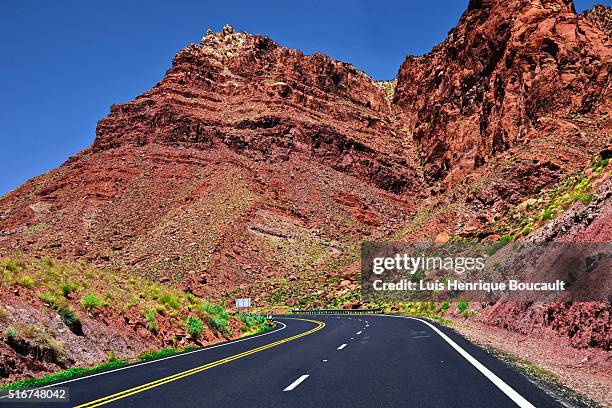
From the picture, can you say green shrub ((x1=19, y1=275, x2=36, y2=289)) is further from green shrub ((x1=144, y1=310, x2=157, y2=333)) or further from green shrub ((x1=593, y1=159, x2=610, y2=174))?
green shrub ((x1=593, y1=159, x2=610, y2=174))

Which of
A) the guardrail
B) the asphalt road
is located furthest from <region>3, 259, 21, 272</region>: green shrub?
the guardrail

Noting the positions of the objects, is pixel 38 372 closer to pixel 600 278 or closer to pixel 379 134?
pixel 600 278

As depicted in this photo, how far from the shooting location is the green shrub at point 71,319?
614 inches

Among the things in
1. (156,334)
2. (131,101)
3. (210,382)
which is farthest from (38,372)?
(131,101)

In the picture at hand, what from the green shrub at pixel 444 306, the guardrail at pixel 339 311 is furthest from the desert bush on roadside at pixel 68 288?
the guardrail at pixel 339 311

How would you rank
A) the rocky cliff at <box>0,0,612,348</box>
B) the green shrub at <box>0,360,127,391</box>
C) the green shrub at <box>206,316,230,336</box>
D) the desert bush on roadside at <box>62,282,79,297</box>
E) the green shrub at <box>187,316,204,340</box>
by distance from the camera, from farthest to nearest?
the rocky cliff at <box>0,0,612,348</box> < the green shrub at <box>206,316,230,336</box> < the green shrub at <box>187,316,204,340</box> < the desert bush on roadside at <box>62,282,79,297</box> < the green shrub at <box>0,360,127,391</box>

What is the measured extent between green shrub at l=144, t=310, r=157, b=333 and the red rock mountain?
3995cm

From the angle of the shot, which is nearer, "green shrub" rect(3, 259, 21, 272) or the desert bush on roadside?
"green shrub" rect(3, 259, 21, 272)

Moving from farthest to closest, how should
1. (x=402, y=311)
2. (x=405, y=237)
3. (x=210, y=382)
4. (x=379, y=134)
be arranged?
(x=379, y=134)
(x=405, y=237)
(x=402, y=311)
(x=210, y=382)

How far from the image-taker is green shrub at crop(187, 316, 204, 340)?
21203 millimetres

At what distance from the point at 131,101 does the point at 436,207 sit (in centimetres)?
6402

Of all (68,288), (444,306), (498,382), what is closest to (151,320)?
(68,288)

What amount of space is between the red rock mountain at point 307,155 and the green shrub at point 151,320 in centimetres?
3995

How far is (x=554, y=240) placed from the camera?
61.6 ft
